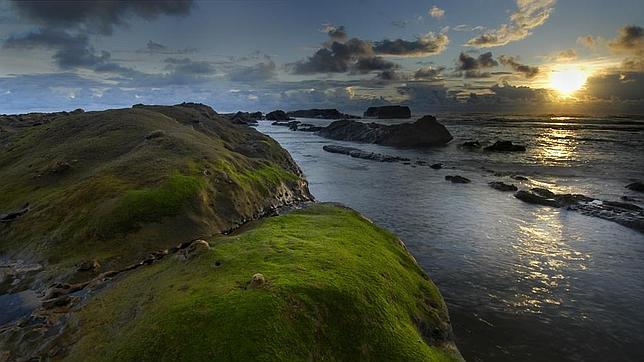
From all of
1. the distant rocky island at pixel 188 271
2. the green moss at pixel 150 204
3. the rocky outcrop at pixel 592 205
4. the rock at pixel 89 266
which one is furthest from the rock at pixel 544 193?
the rock at pixel 89 266

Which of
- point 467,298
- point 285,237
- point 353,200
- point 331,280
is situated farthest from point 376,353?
point 353,200

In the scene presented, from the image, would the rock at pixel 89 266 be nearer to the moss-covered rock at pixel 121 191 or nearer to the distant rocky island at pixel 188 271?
the distant rocky island at pixel 188 271

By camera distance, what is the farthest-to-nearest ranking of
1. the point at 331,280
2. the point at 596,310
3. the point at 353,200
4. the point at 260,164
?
the point at 353,200, the point at 260,164, the point at 596,310, the point at 331,280

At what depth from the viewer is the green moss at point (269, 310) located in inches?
350

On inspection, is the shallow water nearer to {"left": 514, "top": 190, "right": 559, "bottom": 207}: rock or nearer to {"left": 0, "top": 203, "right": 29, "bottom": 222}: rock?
{"left": 514, "top": 190, "right": 559, "bottom": 207}: rock

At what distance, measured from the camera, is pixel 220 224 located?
21250 mm

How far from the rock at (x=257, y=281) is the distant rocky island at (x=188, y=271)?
6 centimetres

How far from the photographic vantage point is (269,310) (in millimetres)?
9477

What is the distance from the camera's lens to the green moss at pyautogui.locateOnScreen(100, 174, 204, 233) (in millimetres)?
18484

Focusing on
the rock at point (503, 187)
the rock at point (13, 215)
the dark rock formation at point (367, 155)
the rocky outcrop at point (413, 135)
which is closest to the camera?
the rock at point (13, 215)

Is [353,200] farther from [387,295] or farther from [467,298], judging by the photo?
[387,295]

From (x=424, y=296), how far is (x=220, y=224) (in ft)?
37.8

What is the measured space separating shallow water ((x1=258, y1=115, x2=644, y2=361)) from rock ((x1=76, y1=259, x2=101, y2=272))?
14.6 meters

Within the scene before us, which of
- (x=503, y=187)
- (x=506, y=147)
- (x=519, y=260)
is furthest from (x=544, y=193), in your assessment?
(x=506, y=147)
